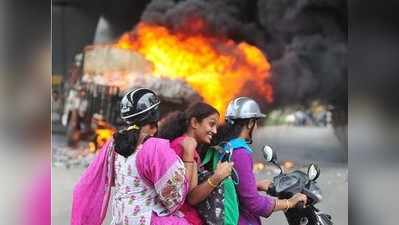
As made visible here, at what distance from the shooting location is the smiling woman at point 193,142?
2709 mm

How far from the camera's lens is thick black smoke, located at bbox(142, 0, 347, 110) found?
319cm

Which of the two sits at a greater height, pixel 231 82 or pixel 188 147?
pixel 231 82

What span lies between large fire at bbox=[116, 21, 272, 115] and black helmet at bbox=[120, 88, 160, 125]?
484mm

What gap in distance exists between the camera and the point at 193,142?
2.80 metres

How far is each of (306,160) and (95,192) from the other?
1152 mm

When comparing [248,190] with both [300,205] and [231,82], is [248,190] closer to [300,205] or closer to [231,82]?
[300,205]

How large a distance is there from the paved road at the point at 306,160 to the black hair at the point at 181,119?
385 millimetres

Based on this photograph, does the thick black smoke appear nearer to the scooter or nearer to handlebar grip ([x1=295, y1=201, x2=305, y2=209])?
the scooter

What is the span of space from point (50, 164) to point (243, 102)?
3.58 feet

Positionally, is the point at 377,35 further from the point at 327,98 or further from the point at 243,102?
the point at 243,102

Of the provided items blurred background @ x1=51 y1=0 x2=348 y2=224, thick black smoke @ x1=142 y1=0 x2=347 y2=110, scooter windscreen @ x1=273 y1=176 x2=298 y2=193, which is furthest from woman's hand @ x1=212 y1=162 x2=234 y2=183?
thick black smoke @ x1=142 y1=0 x2=347 y2=110

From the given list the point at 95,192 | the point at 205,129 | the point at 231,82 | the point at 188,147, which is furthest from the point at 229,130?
the point at 95,192

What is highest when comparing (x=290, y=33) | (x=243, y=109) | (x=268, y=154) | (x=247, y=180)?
(x=290, y=33)

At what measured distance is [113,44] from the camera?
3230 mm
